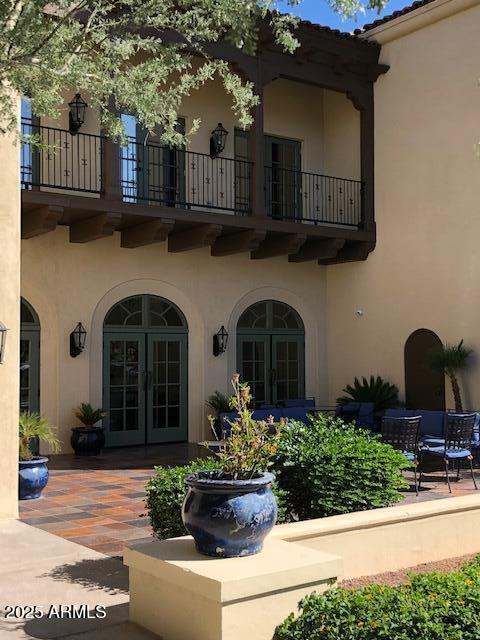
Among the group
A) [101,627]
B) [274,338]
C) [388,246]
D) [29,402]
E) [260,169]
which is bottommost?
[101,627]

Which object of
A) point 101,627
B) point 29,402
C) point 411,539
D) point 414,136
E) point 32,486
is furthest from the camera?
point 414,136

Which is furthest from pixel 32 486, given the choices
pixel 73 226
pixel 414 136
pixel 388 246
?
pixel 414 136

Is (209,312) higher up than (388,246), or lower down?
lower down

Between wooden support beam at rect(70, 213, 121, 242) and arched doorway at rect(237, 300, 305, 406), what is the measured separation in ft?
13.4

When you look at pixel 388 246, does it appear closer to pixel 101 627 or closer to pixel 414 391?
pixel 414 391

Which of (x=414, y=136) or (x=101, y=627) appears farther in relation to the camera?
(x=414, y=136)

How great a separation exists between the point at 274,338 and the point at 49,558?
10559 millimetres

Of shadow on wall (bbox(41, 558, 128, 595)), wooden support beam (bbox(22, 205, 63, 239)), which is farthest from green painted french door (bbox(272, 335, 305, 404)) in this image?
shadow on wall (bbox(41, 558, 128, 595))

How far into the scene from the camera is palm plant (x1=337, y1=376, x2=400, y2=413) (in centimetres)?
1552

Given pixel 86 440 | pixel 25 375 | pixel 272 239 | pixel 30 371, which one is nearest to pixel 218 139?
A: pixel 272 239

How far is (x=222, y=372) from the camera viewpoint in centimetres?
1591

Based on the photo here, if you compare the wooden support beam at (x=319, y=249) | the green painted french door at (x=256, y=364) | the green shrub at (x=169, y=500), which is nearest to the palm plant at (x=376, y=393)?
the green painted french door at (x=256, y=364)

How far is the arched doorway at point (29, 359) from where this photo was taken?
13742mm

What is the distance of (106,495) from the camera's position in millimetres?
10008
